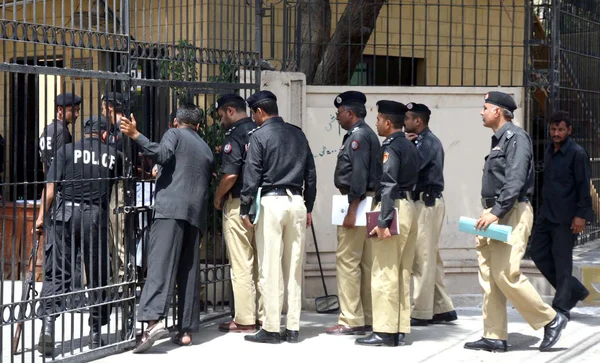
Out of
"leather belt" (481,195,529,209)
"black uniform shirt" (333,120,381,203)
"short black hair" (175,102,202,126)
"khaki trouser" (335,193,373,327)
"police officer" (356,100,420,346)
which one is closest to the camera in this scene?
"leather belt" (481,195,529,209)

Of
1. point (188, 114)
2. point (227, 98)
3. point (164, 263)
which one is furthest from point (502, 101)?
point (164, 263)

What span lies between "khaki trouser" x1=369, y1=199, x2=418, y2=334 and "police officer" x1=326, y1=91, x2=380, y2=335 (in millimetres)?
414

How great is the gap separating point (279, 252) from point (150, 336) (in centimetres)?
122

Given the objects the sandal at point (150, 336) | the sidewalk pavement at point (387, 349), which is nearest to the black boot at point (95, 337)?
the sidewalk pavement at point (387, 349)

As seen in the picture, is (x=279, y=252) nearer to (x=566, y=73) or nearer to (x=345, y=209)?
(x=345, y=209)

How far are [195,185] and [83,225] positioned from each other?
3.15 feet

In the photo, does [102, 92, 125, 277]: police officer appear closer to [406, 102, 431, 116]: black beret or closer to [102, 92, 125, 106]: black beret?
[102, 92, 125, 106]: black beret

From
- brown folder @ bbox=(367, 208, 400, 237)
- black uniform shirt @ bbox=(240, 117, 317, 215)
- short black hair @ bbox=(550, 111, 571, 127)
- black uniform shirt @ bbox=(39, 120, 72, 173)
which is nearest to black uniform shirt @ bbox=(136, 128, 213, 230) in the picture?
black uniform shirt @ bbox=(240, 117, 317, 215)

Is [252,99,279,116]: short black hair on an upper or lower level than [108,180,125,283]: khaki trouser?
upper

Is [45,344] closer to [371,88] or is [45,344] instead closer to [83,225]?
[83,225]

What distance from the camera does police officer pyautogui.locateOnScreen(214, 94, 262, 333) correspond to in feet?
27.5

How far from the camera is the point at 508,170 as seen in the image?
7.63m

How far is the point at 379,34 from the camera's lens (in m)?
14.1

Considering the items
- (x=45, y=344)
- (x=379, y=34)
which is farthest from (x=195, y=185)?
(x=379, y=34)
